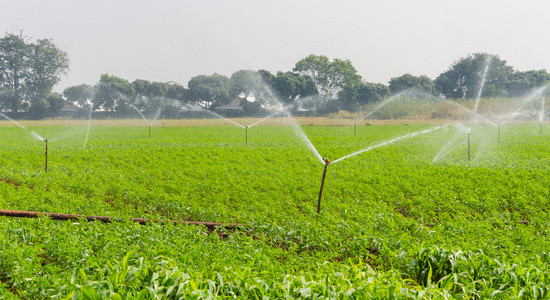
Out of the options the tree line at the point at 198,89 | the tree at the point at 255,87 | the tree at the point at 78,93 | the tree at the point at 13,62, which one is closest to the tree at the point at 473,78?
the tree line at the point at 198,89

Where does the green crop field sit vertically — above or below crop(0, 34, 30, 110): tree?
below

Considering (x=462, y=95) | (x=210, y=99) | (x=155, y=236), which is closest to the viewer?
(x=155, y=236)

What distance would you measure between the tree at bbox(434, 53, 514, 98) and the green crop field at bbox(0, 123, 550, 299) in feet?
223

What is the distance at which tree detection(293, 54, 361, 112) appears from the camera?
235ft

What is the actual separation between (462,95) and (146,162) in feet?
253

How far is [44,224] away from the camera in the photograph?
727cm

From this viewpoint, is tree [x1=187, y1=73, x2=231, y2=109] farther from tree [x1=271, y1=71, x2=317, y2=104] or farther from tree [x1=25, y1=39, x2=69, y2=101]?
tree [x1=25, y1=39, x2=69, y2=101]

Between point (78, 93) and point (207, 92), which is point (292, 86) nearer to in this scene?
point (207, 92)

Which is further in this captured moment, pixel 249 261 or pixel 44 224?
pixel 44 224

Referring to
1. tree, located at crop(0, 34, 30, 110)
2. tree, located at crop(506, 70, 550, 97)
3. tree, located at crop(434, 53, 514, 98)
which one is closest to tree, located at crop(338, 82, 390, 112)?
tree, located at crop(434, 53, 514, 98)

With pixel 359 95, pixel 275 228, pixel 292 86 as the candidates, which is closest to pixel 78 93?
pixel 292 86

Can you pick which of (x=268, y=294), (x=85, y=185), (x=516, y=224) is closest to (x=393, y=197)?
(x=516, y=224)

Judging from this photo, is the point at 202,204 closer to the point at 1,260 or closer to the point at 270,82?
the point at 1,260

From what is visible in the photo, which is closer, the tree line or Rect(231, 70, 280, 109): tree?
the tree line
